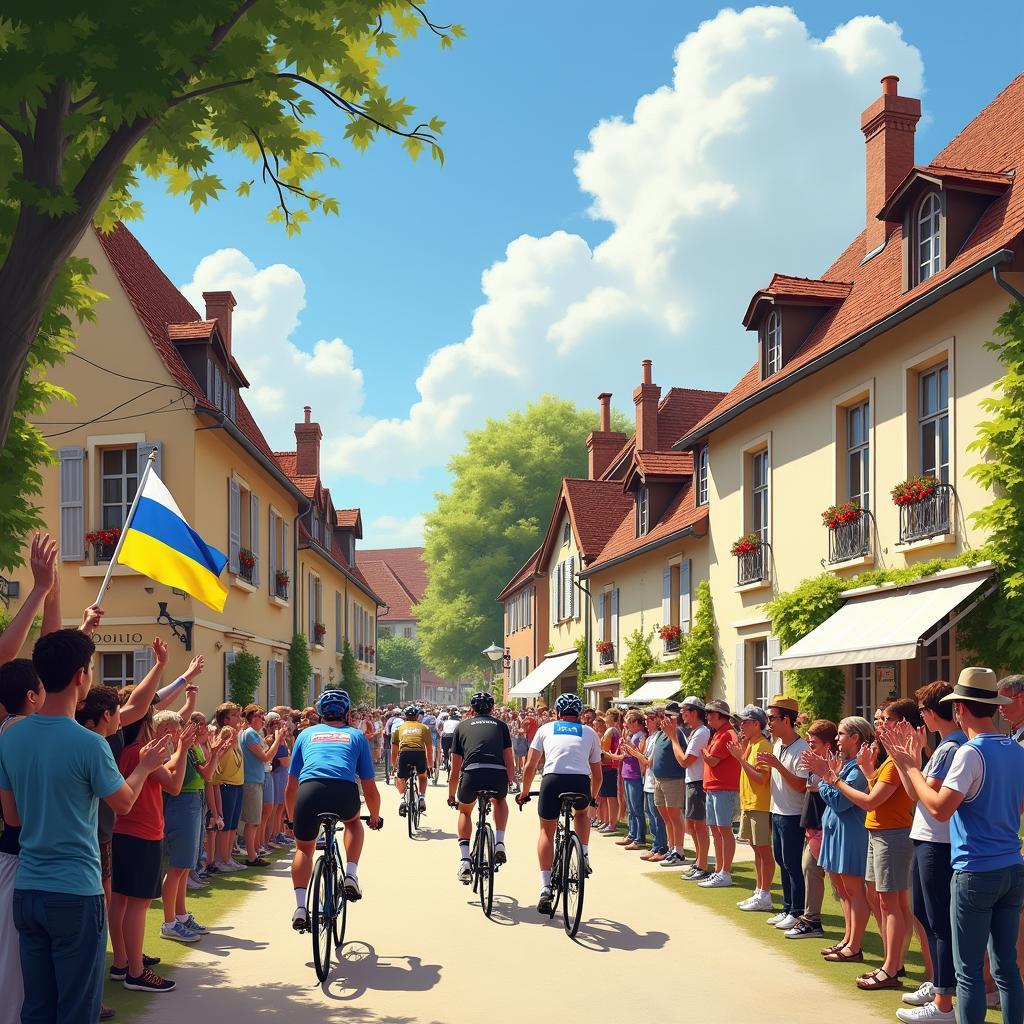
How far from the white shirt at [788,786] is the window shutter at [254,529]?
17.2 m

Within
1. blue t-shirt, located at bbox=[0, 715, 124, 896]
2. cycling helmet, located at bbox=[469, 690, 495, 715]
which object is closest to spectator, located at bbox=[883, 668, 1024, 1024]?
blue t-shirt, located at bbox=[0, 715, 124, 896]

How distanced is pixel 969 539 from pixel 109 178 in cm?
1040

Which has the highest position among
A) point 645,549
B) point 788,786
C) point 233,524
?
point 233,524

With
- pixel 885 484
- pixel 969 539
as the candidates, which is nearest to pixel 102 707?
pixel 969 539

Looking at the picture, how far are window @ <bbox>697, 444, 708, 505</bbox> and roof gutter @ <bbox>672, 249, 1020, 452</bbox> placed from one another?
10.7 ft

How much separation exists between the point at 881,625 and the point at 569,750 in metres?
6.12

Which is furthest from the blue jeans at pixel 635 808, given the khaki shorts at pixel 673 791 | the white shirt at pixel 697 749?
the white shirt at pixel 697 749

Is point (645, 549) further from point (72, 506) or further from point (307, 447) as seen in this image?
point (307, 447)

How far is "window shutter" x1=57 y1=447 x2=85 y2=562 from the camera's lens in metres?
20.7

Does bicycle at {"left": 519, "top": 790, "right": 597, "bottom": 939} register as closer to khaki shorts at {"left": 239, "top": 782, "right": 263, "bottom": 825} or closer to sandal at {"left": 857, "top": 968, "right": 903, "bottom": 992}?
sandal at {"left": 857, "top": 968, "right": 903, "bottom": 992}

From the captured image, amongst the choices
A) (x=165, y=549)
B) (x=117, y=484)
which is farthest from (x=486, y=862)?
(x=117, y=484)

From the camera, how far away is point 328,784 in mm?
9000

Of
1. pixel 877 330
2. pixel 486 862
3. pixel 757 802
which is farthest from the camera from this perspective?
pixel 877 330

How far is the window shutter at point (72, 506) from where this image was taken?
67.9ft
